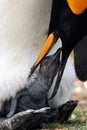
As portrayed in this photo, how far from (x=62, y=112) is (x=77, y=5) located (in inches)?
30.8

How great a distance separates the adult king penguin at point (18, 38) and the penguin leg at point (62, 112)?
0.82ft

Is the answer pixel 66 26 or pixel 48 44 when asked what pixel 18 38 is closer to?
pixel 48 44

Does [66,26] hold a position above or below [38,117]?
above

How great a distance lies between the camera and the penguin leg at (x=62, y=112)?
3.78 metres

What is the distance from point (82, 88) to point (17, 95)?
3.64 meters

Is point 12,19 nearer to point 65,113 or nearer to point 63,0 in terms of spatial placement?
point 63,0

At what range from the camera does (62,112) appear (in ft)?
12.5

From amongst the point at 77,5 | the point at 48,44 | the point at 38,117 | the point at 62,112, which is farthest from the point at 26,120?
the point at 77,5

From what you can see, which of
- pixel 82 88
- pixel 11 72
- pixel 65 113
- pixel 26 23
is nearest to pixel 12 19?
pixel 26 23

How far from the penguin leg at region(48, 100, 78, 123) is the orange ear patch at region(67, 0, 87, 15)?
65 centimetres

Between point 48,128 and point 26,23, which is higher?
point 26,23

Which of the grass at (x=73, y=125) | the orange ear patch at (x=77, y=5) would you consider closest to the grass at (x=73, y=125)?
the grass at (x=73, y=125)

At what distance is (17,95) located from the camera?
12.4ft

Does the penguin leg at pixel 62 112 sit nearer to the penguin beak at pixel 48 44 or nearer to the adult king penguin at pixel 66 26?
the adult king penguin at pixel 66 26
